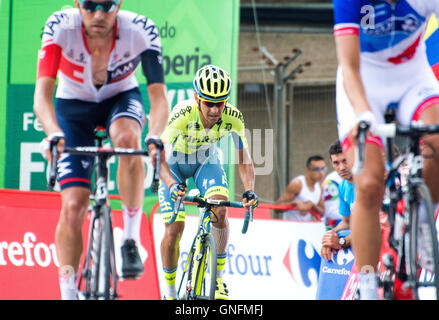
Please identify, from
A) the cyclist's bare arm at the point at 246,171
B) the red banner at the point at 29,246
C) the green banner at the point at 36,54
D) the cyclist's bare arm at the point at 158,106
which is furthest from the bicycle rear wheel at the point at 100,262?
the green banner at the point at 36,54

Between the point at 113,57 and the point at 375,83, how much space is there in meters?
2.01

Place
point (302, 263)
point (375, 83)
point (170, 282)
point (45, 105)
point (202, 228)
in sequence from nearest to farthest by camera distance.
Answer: point (375, 83), point (45, 105), point (202, 228), point (170, 282), point (302, 263)

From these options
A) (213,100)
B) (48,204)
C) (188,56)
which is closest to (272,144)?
(188,56)

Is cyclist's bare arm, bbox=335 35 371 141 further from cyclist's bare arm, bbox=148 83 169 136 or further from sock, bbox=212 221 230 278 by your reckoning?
sock, bbox=212 221 230 278

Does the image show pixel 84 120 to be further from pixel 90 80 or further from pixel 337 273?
pixel 337 273

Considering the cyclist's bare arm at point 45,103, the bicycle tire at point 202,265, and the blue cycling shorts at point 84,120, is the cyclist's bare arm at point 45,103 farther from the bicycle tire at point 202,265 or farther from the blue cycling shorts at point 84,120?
the bicycle tire at point 202,265

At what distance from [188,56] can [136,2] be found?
0.93m

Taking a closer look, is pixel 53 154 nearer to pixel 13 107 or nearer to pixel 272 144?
pixel 13 107

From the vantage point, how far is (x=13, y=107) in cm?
919

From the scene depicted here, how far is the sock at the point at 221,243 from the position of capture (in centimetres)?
745

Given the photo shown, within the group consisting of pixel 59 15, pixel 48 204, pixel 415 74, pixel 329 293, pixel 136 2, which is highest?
pixel 136 2

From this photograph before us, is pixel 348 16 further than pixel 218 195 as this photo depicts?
No

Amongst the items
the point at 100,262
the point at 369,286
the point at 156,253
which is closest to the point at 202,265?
the point at 100,262

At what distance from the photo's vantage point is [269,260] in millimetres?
10289
